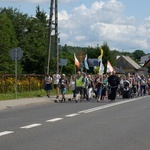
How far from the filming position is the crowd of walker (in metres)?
25.5

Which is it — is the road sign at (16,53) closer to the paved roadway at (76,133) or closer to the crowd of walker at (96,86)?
the crowd of walker at (96,86)

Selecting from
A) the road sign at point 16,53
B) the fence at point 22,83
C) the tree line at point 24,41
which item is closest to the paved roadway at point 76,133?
the road sign at point 16,53

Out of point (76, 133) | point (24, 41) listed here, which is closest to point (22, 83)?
point (76, 133)

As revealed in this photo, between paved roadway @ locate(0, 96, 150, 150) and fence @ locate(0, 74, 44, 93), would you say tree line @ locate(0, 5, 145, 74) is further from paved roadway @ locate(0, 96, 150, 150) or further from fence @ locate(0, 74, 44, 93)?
paved roadway @ locate(0, 96, 150, 150)

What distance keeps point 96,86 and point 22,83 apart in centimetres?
691

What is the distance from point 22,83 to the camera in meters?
31.7

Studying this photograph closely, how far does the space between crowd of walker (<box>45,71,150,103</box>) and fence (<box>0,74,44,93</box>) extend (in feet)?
8.44

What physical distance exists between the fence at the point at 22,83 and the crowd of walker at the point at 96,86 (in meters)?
2.57

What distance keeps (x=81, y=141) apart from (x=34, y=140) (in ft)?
3.34

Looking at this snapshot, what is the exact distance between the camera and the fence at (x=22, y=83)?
2991 centimetres

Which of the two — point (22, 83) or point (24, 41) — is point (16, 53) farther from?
point (24, 41)

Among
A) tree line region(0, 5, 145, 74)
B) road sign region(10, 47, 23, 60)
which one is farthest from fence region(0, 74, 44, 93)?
tree line region(0, 5, 145, 74)

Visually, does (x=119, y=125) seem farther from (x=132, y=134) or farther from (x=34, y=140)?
(x=34, y=140)

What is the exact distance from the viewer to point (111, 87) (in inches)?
1009
